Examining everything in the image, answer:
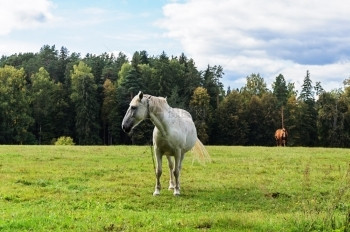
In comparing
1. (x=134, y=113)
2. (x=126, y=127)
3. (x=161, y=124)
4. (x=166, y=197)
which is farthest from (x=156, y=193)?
(x=134, y=113)

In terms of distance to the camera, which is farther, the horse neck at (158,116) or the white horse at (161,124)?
the horse neck at (158,116)

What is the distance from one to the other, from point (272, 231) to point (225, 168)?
10.5m

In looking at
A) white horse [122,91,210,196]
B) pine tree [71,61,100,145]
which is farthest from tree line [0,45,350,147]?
white horse [122,91,210,196]

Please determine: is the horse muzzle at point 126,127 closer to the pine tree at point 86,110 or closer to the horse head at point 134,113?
the horse head at point 134,113

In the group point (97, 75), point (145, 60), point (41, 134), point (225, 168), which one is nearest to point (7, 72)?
point (41, 134)

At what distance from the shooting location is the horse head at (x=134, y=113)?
473 inches

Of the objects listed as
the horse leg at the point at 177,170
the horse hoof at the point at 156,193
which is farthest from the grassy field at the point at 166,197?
the horse leg at the point at 177,170

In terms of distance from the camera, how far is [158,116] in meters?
12.5

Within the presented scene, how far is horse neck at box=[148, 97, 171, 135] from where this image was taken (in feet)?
40.7

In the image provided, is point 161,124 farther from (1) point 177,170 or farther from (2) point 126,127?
(1) point 177,170

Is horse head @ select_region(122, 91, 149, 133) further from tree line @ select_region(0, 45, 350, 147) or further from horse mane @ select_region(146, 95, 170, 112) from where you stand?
tree line @ select_region(0, 45, 350, 147)

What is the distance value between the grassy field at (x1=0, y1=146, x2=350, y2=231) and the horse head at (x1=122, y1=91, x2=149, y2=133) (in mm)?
1842

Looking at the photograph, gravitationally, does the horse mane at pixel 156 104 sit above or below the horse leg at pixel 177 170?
above

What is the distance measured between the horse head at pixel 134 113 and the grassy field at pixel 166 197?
6.04ft
